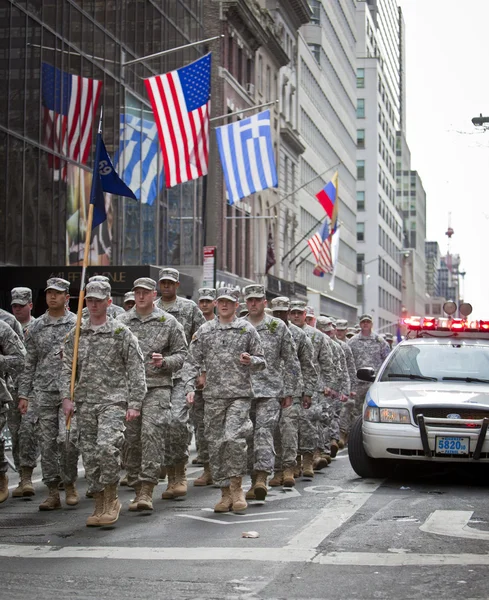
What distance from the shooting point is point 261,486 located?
11.8 meters

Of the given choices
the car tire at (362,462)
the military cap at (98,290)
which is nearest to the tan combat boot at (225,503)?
the military cap at (98,290)

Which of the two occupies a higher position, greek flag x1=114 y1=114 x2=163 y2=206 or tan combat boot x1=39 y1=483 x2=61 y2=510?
greek flag x1=114 y1=114 x2=163 y2=206

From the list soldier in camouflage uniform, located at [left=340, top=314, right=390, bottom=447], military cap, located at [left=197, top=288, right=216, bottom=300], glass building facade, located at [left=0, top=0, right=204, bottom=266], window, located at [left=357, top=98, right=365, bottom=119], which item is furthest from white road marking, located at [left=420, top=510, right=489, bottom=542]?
window, located at [left=357, top=98, right=365, bottom=119]

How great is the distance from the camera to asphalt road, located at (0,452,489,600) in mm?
7395

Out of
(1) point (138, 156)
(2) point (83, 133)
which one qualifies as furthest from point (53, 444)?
(1) point (138, 156)

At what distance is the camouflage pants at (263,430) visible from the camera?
11.9m

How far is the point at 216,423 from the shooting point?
37.2ft

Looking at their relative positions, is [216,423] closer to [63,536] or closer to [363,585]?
[63,536]

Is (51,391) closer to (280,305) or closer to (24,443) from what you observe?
(24,443)

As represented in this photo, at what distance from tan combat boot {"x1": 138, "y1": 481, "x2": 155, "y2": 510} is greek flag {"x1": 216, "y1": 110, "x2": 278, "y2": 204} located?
1579cm

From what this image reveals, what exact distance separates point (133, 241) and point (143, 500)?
80.0 feet

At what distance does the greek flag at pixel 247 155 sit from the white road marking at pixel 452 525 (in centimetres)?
1630

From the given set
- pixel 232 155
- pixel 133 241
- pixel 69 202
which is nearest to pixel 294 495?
pixel 232 155

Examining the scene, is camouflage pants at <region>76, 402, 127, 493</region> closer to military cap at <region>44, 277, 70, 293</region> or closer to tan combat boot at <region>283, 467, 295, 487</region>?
military cap at <region>44, 277, 70, 293</region>
